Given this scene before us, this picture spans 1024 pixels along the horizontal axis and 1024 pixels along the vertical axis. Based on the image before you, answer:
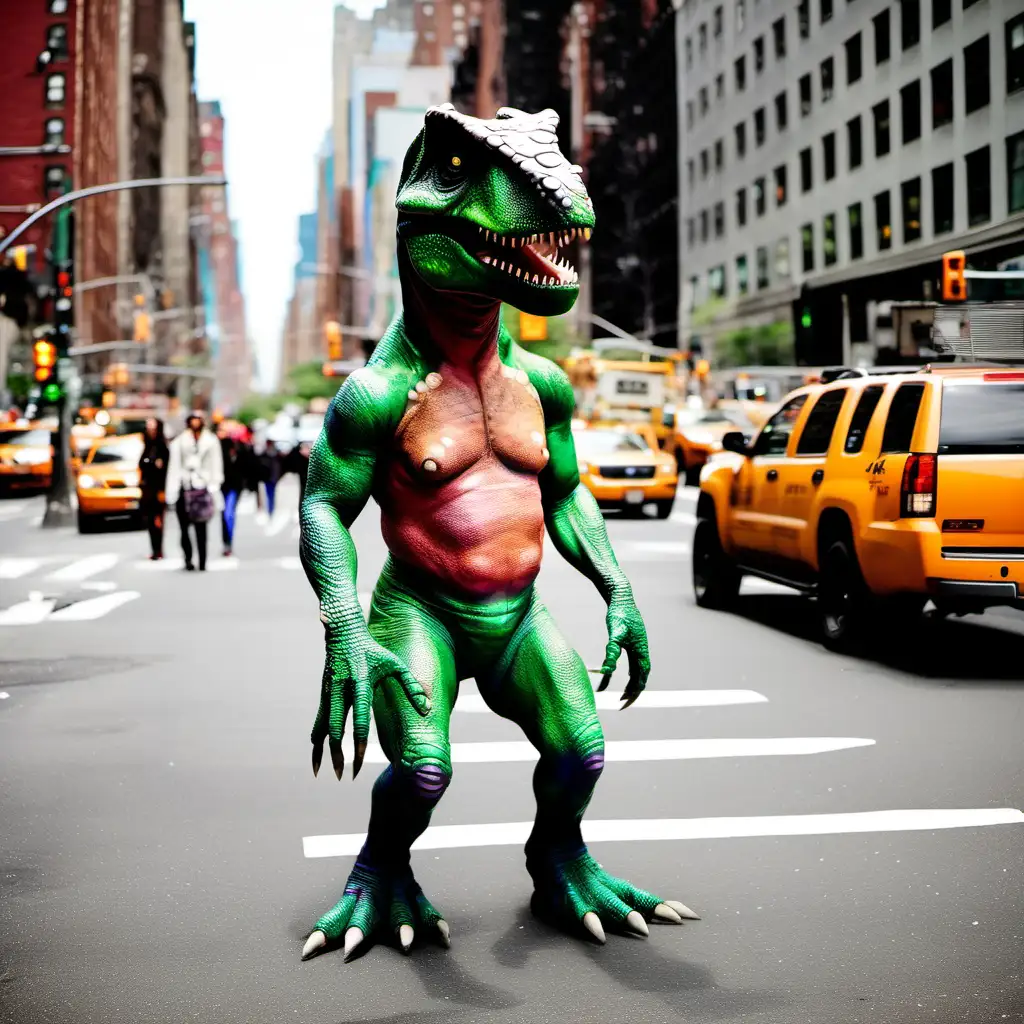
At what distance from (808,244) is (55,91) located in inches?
2367

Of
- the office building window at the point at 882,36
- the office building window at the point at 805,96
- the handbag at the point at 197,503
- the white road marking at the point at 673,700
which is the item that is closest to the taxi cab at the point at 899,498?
the white road marking at the point at 673,700

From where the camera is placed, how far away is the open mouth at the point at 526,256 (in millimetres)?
4461

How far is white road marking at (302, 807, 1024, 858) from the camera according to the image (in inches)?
245

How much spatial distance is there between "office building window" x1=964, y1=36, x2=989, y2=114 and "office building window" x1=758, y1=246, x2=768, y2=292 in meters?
22.6

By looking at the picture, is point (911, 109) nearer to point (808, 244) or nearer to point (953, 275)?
point (808, 244)

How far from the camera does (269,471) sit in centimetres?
3139

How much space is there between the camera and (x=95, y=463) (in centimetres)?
2866

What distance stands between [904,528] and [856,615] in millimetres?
1103

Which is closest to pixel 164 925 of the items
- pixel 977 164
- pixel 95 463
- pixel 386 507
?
pixel 386 507

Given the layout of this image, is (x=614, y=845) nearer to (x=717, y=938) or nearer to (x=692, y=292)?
(x=717, y=938)

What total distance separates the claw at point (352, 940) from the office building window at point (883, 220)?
50.4 metres

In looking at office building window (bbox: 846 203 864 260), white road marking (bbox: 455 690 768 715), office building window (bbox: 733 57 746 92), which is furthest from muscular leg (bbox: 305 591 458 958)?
office building window (bbox: 733 57 746 92)

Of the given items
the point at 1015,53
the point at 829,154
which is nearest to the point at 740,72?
the point at 829,154

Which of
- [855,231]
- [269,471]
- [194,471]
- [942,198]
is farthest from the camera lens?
[855,231]
